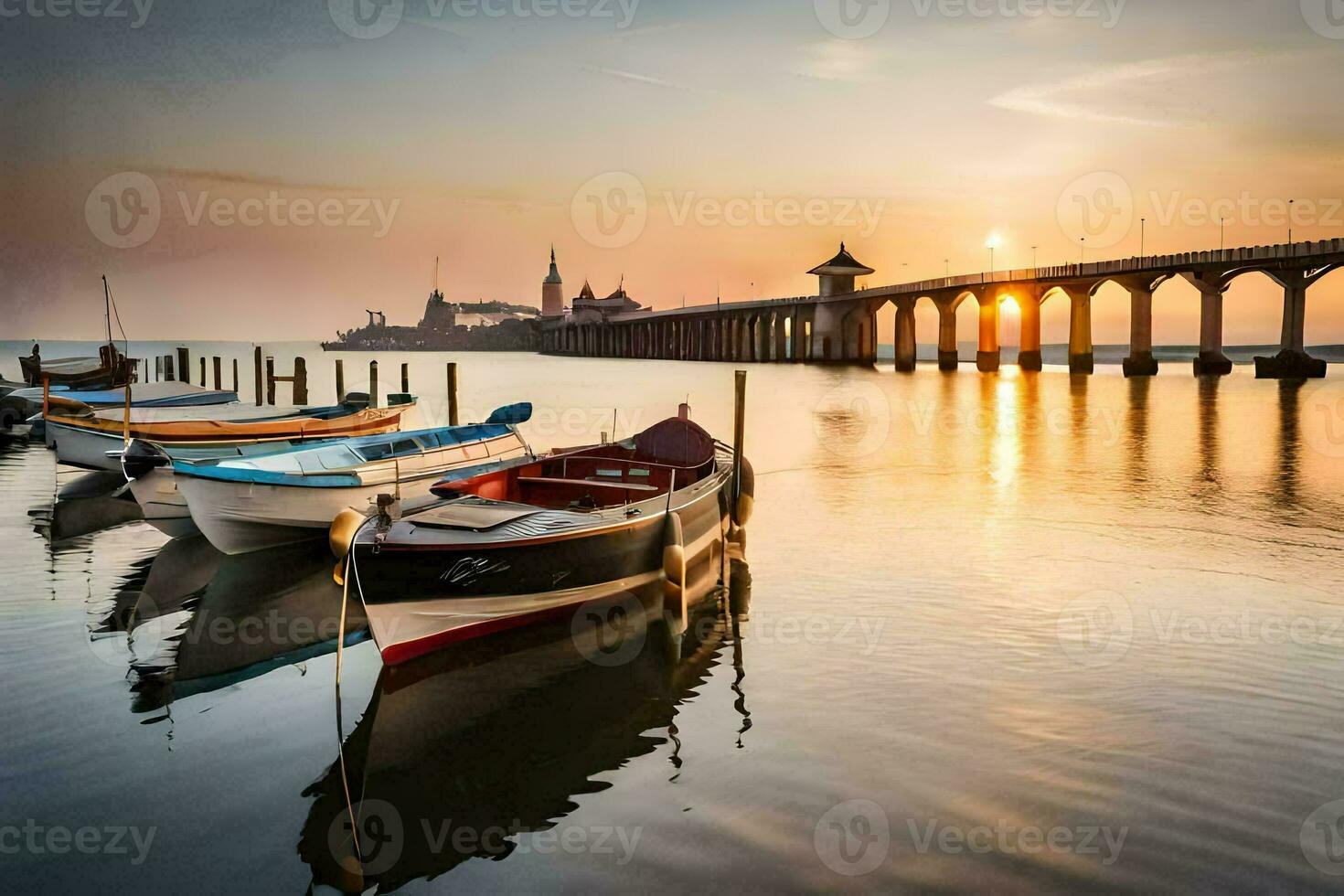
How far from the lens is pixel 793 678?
9.77 m

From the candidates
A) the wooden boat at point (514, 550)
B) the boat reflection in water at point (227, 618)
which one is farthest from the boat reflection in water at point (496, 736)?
the boat reflection in water at point (227, 618)

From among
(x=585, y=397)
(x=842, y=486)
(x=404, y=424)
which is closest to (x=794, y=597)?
(x=842, y=486)

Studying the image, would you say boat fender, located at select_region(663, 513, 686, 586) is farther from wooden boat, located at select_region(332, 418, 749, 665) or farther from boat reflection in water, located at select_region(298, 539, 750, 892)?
boat reflection in water, located at select_region(298, 539, 750, 892)

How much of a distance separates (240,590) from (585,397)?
179 ft

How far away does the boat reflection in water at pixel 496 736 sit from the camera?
6.66 meters

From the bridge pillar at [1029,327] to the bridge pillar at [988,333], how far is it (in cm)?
236

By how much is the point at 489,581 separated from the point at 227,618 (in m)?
4.25

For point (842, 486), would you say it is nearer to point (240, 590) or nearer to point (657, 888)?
point (240, 590)

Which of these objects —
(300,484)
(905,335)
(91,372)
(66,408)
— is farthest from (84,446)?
(905,335)

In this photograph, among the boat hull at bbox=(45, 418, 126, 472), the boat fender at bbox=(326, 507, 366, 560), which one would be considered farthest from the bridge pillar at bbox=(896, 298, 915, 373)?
the boat fender at bbox=(326, 507, 366, 560)

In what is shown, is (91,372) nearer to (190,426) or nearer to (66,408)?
(66,408)

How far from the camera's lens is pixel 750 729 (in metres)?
8.52

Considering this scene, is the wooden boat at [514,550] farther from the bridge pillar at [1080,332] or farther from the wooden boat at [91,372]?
the bridge pillar at [1080,332]

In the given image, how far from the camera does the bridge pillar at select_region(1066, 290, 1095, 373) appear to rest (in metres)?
80.2
